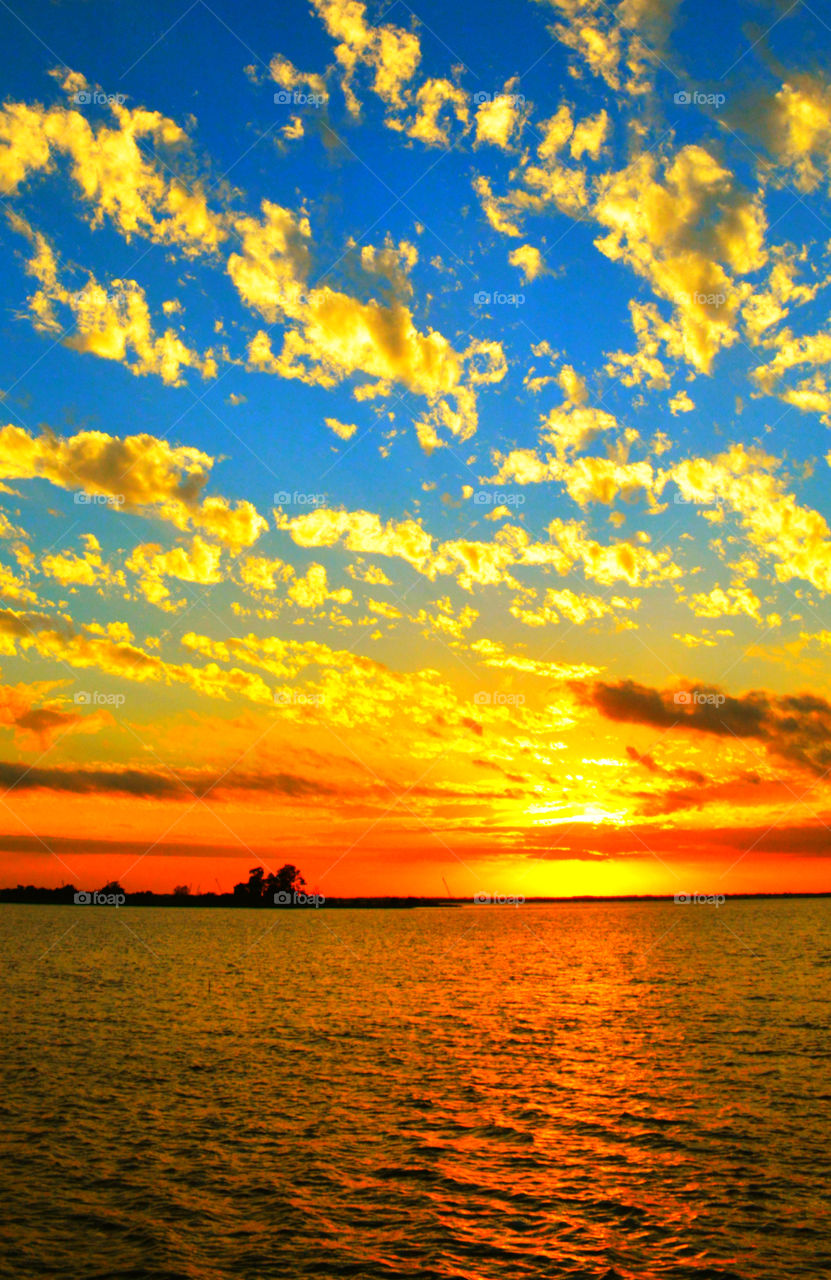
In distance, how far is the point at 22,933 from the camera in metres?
168

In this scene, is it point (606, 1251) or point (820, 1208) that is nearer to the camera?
point (606, 1251)

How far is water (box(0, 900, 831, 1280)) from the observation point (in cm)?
2047

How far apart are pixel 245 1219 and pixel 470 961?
291 feet

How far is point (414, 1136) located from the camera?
29.5 m

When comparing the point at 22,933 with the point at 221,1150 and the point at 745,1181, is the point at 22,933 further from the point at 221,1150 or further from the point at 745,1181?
the point at 745,1181

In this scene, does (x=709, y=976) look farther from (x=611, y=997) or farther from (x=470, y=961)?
(x=470, y=961)

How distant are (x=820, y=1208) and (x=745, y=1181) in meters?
2.63

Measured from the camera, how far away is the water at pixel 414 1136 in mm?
20469

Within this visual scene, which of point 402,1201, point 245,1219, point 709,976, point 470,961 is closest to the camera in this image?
point 245,1219

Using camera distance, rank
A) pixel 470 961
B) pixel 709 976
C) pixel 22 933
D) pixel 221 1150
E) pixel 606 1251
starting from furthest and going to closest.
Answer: pixel 22 933 < pixel 470 961 < pixel 709 976 < pixel 221 1150 < pixel 606 1251

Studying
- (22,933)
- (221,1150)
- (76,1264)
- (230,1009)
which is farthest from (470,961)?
(22,933)

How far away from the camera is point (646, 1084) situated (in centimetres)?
3766


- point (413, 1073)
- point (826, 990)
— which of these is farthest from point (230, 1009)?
point (826, 990)

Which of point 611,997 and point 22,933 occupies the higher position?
point 611,997
